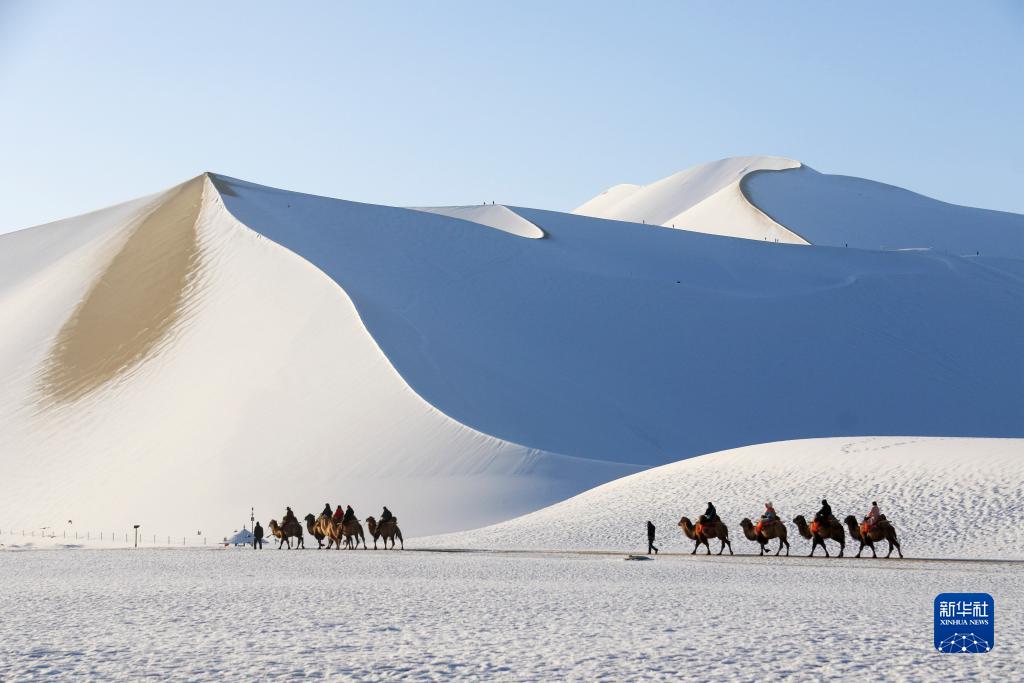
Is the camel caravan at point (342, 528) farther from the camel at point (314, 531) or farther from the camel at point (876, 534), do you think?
the camel at point (876, 534)

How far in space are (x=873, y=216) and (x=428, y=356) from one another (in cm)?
5364

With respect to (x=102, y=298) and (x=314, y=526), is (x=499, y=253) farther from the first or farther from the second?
(x=314, y=526)

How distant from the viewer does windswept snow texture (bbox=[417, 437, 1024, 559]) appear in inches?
973

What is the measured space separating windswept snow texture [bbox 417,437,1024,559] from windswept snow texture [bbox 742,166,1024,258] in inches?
2135

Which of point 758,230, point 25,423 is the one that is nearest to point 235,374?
point 25,423

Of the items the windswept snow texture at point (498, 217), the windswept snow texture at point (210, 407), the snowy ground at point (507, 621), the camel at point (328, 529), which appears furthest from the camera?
the windswept snow texture at point (498, 217)

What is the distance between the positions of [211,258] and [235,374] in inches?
451

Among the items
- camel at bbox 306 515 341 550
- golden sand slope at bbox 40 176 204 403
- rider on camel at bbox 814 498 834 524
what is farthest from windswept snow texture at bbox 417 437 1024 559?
golden sand slope at bbox 40 176 204 403

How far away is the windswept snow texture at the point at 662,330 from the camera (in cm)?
4588

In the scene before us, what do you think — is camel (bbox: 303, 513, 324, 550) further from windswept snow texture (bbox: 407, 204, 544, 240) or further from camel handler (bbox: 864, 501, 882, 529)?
windswept snow texture (bbox: 407, 204, 544, 240)

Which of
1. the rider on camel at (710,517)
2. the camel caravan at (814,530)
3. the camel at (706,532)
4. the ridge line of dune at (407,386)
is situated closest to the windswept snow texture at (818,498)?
the camel caravan at (814,530)

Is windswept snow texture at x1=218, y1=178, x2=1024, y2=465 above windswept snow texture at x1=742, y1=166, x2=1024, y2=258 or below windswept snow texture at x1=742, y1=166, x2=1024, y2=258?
below

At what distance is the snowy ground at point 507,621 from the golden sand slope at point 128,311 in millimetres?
30963

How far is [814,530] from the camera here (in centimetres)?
2302
